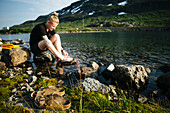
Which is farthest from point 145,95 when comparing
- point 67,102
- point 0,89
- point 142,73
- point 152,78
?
point 0,89

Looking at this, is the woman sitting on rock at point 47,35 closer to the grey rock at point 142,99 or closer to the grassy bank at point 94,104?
the grassy bank at point 94,104

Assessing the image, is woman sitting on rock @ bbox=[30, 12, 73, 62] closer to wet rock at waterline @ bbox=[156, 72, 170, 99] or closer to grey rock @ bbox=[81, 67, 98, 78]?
grey rock @ bbox=[81, 67, 98, 78]

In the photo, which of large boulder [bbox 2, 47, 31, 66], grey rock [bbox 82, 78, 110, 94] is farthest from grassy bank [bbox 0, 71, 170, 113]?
large boulder [bbox 2, 47, 31, 66]

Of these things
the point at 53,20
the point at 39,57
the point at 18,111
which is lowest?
the point at 18,111

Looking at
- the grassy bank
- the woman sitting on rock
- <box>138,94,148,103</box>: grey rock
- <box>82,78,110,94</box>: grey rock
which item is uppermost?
the woman sitting on rock

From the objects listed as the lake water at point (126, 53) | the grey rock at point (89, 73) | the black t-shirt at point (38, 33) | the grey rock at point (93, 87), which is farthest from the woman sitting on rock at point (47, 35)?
the grey rock at point (93, 87)

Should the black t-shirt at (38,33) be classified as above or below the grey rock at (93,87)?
above

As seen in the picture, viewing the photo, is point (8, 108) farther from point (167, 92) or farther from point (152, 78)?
point (152, 78)

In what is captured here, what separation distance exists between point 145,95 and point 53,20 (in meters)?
6.18

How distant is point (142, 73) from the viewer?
525 cm

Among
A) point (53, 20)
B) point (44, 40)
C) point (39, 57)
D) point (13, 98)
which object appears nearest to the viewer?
point (13, 98)

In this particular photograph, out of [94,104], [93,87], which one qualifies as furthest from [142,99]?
[94,104]

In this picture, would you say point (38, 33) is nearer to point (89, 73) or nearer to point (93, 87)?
point (89, 73)

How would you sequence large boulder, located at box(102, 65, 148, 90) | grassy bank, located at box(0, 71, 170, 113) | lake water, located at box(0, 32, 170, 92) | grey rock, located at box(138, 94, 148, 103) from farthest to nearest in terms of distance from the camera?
lake water, located at box(0, 32, 170, 92) → large boulder, located at box(102, 65, 148, 90) → grey rock, located at box(138, 94, 148, 103) → grassy bank, located at box(0, 71, 170, 113)
